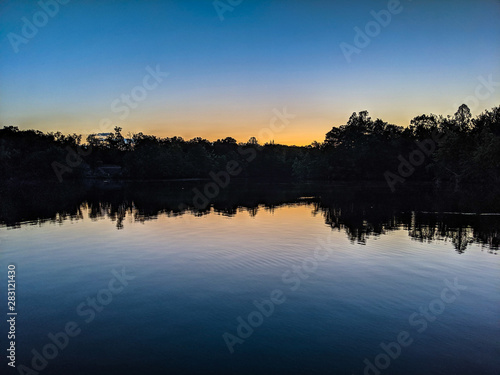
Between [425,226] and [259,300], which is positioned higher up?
[425,226]

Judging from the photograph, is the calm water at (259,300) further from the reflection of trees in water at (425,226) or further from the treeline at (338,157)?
the treeline at (338,157)

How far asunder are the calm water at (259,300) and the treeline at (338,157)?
3081 inches

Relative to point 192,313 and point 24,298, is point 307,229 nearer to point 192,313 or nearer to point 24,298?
point 192,313

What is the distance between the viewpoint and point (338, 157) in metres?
140

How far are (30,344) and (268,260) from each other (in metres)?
12.5

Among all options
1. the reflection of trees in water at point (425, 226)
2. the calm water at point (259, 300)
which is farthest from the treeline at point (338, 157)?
the calm water at point (259, 300)

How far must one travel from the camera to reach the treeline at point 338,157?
100000mm

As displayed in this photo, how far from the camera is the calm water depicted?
9.80m

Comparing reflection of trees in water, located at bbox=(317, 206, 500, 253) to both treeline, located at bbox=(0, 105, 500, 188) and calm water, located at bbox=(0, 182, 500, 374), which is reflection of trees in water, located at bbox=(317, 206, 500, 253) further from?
treeline, located at bbox=(0, 105, 500, 188)

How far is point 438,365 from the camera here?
9.39 meters

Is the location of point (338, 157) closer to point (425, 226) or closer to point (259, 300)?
point (425, 226)

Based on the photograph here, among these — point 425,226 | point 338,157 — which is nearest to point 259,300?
point 425,226

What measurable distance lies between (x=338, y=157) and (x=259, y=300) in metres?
132

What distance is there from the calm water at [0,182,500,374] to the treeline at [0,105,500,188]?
3081 inches
